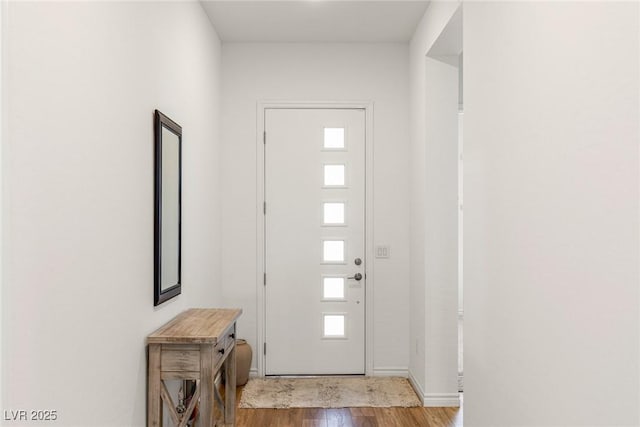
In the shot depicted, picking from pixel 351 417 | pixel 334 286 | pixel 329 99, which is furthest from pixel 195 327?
pixel 329 99

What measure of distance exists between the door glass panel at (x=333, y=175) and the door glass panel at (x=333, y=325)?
108 cm

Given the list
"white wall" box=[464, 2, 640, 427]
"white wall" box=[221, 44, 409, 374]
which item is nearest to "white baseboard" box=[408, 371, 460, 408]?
"white wall" box=[221, 44, 409, 374]

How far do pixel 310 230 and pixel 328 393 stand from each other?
1.26 meters

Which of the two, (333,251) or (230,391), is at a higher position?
(333,251)

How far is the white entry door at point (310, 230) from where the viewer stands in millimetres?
4258

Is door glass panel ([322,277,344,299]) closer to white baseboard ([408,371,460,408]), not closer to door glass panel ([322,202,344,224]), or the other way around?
door glass panel ([322,202,344,224])

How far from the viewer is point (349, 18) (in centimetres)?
376

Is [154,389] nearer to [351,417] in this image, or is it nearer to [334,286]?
[351,417]

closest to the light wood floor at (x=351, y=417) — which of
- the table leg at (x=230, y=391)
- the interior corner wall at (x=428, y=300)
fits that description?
the interior corner wall at (x=428, y=300)

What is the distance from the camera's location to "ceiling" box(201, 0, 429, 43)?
354 centimetres

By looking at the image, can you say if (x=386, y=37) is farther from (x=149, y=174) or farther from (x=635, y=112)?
(x=635, y=112)

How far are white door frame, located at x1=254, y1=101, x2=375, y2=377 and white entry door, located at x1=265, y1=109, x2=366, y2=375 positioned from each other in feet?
0.12

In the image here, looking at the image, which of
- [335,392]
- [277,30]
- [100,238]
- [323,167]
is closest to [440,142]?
[323,167]

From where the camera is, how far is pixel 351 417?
11.2 ft
